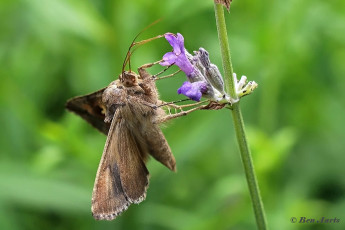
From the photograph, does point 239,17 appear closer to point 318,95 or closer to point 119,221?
point 318,95

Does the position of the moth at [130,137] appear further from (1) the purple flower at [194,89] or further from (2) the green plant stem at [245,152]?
(2) the green plant stem at [245,152]

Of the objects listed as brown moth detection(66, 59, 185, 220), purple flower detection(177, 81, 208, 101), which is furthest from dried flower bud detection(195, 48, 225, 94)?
brown moth detection(66, 59, 185, 220)

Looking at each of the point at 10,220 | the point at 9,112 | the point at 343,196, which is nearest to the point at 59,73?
the point at 9,112

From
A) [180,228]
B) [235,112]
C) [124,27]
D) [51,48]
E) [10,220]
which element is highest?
[51,48]

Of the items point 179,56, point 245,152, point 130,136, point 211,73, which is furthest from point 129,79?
point 245,152

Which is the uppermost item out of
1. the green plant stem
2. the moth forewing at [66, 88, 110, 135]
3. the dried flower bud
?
the moth forewing at [66, 88, 110, 135]

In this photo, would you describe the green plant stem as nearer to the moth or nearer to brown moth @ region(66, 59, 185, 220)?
the moth
